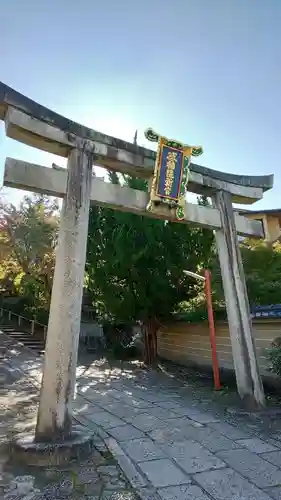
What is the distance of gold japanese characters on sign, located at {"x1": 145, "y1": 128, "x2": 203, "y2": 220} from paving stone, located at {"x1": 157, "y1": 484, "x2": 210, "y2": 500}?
444cm

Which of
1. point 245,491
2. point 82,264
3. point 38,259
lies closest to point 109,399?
point 82,264

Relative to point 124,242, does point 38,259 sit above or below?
above

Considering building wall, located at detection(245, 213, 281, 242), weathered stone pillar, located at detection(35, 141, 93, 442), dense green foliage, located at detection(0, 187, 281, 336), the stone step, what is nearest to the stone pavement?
weathered stone pillar, located at detection(35, 141, 93, 442)

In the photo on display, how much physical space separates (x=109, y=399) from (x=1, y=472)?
4.10m

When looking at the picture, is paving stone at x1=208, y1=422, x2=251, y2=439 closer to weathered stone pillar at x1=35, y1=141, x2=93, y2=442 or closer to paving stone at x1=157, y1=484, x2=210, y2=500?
paving stone at x1=157, y1=484, x2=210, y2=500

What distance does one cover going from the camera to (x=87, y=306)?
22.2 m

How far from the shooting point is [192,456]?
171 inches

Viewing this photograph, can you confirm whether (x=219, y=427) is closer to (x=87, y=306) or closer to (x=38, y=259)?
(x=38, y=259)

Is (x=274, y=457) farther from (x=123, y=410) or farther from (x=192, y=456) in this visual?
(x=123, y=410)

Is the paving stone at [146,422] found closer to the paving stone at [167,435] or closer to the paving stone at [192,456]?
the paving stone at [167,435]

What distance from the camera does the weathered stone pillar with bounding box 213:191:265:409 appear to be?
677 centimetres

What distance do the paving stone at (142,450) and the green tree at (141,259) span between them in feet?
19.6

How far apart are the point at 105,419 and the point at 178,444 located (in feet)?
5.84

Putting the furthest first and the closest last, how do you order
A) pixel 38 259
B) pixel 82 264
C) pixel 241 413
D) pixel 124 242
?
1. pixel 38 259
2. pixel 124 242
3. pixel 241 413
4. pixel 82 264
